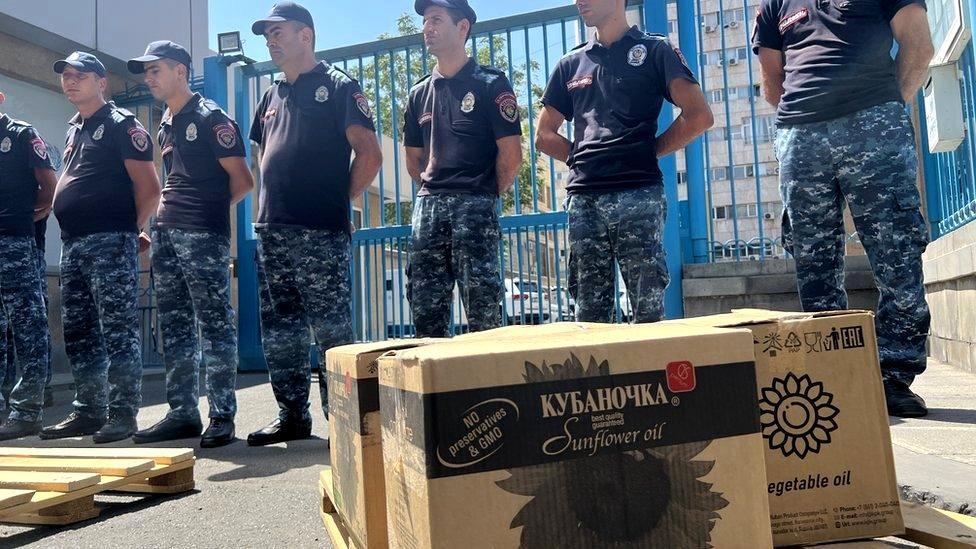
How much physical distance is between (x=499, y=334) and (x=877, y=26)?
233 centimetres

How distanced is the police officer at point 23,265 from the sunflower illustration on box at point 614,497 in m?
4.09

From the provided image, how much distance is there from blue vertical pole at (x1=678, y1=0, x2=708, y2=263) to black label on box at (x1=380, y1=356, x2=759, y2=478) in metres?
4.26

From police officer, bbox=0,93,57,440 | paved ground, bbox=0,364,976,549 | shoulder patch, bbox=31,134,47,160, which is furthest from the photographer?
shoulder patch, bbox=31,134,47,160

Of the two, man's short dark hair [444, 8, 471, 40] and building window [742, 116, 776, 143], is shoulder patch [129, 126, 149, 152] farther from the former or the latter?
building window [742, 116, 776, 143]

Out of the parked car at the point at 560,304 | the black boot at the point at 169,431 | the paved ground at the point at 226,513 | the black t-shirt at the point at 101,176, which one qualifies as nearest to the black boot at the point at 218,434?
the paved ground at the point at 226,513

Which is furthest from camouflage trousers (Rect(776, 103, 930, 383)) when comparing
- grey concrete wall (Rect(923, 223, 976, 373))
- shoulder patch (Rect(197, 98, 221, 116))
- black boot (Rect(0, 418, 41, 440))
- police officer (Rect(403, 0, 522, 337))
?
black boot (Rect(0, 418, 41, 440))

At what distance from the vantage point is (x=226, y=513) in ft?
7.49

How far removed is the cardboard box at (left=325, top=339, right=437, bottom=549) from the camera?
1357mm

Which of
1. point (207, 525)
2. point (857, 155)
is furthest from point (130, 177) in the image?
point (857, 155)

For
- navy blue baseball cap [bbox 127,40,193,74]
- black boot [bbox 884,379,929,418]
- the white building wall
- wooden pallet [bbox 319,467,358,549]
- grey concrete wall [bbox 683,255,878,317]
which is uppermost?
the white building wall

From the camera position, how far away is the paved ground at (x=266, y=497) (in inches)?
74.9

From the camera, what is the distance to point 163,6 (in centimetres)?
1030

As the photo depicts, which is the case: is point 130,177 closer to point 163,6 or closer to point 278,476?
point 278,476

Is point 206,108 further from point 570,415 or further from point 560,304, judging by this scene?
point 570,415
